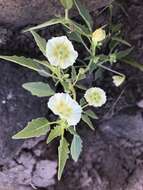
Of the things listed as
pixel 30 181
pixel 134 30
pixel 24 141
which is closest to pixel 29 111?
pixel 24 141

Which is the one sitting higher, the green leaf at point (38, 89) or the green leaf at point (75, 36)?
the green leaf at point (75, 36)

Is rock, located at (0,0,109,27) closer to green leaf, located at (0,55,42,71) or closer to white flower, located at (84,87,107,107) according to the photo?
green leaf, located at (0,55,42,71)

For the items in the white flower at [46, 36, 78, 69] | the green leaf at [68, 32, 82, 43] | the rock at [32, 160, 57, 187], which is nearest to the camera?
the white flower at [46, 36, 78, 69]

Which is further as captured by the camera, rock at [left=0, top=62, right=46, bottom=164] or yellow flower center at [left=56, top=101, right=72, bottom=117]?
rock at [left=0, top=62, right=46, bottom=164]

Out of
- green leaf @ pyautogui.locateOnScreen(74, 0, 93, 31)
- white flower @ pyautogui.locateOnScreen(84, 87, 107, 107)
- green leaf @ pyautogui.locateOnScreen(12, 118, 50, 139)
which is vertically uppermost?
green leaf @ pyautogui.locateOnScreen(74, 0, 93, 31)

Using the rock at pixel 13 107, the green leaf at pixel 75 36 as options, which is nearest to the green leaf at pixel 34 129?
the rock at pixel 13 107

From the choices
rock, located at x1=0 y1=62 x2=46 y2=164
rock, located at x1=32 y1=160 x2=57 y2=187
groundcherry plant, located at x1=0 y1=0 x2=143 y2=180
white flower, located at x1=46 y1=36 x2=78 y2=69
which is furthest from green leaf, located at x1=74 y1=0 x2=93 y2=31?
rock, located at x1=32 y1=160 x2=57 y2=187

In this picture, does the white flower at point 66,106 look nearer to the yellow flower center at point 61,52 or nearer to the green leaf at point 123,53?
the yellow flower center at point 61,52
